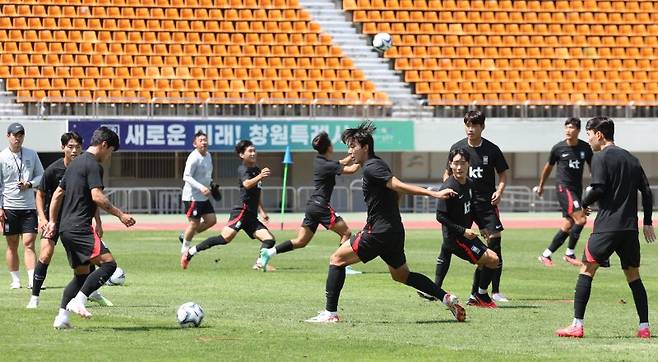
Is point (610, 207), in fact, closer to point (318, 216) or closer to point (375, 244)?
point (375, 244)

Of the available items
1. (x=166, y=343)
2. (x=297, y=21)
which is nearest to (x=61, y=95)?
(x=297, y=21)

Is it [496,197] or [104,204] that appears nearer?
[104,204]

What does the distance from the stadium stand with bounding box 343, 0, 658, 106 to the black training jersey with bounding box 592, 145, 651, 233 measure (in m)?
29.3

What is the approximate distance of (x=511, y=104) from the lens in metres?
40.8

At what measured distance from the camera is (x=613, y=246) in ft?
40.3

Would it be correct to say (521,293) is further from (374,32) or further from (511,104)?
(374,32)

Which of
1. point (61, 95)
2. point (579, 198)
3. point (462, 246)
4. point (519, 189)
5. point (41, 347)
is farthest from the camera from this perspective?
point (519, 189)

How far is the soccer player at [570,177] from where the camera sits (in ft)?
71.2

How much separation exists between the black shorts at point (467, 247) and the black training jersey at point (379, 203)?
165 centimetres

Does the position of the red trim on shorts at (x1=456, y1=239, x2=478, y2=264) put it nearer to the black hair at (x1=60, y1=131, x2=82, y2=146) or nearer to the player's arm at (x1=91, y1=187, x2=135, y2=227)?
the player's arm at (x1=91, y1=187, x2=135, y2=227)

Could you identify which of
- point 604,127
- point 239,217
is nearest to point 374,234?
point 604,127

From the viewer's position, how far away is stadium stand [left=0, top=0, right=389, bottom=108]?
39406 millimetres

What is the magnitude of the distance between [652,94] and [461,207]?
30161 millimetres

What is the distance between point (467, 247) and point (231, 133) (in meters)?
23.9
